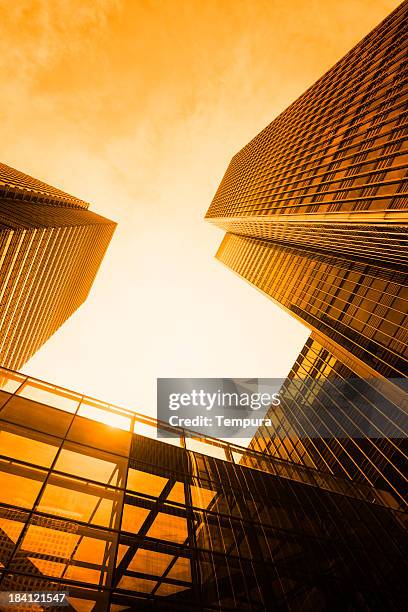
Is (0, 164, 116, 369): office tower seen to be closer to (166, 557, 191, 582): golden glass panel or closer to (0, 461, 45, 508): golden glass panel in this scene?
(0, 461, 45, 508): golden glass panel

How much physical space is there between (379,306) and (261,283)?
133 feet

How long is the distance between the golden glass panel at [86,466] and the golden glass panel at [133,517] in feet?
4.53

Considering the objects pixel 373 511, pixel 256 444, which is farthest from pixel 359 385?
pixel 256 444

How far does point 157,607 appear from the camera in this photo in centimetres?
1045

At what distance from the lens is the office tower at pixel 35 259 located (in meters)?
62.6

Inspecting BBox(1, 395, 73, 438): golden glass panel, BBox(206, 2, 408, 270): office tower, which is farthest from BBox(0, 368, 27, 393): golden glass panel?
BBox(206, 2, 408, 270): office tower

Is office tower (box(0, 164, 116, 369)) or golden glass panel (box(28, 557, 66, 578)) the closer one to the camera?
golden glass panel (box(28, 557, 66, 578))

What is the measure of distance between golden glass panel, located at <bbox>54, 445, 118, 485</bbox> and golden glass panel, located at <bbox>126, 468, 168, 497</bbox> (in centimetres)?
69

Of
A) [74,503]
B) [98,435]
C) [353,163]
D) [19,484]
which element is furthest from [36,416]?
[353,163]

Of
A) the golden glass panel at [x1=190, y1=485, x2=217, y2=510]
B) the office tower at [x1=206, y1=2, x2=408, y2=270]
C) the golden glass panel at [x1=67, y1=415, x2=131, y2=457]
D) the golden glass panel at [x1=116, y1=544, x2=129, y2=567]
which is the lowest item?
the golden glass panel at [x1=67, y1=415, x2=131, y2=457]

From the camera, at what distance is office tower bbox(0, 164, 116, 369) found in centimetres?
6255

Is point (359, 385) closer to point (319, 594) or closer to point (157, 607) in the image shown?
point (319, 594)

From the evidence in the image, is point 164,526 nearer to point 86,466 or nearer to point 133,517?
point 133,517

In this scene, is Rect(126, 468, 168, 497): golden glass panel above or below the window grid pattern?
below
